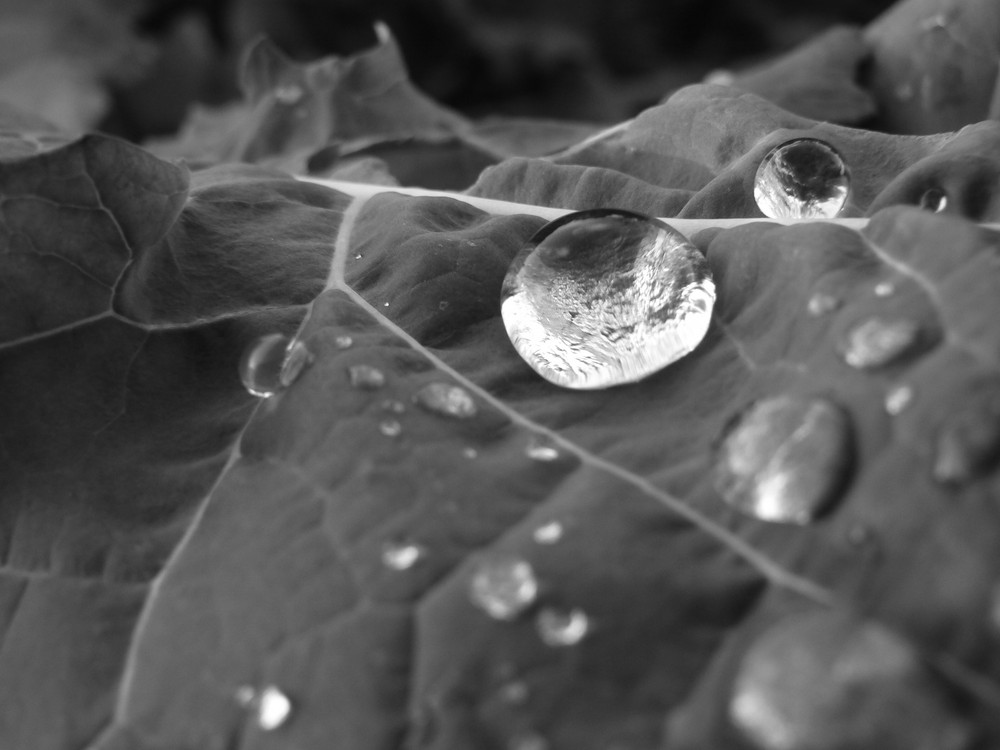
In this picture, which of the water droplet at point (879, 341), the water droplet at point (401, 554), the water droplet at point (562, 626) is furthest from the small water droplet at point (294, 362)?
the water droplet at point (879, 341)

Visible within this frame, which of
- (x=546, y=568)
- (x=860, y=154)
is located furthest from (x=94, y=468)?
(x=860, y=154)

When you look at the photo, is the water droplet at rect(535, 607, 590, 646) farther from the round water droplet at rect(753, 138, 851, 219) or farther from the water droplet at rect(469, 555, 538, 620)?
the round water droplet at rect(753, 138, 851, 219)

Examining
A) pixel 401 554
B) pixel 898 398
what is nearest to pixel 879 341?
pixel 898 398

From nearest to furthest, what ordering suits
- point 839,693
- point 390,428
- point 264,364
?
point 839,693
point 390,428
point 264,364

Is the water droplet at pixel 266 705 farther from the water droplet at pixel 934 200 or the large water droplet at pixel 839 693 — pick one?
the water droplet at pixel 934 200

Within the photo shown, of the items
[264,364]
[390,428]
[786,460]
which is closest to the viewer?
[786,460]

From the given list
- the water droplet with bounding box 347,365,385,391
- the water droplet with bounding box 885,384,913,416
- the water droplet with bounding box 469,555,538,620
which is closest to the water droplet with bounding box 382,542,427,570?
the water droplet with bounding box 469,555,538,620

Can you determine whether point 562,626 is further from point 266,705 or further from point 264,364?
point 264,364

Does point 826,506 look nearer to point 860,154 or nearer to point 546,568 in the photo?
point 546,568
